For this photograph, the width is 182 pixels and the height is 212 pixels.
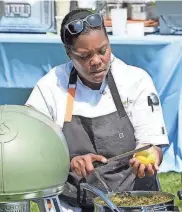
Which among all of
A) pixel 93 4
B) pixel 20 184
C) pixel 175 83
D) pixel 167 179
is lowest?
pixel 167 179

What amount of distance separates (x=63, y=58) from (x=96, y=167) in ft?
9.07

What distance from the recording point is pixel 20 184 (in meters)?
1.96

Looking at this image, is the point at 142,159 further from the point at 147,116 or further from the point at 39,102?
the point at 39,102

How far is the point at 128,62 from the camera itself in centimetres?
576

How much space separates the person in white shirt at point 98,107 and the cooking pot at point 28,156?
1.00m

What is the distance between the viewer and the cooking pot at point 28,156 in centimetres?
194

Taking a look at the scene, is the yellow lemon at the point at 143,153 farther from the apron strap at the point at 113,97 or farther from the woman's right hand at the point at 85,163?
the apron strap at the point at 113,97

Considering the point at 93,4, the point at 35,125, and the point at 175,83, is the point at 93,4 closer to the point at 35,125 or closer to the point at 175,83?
the point at 175,83

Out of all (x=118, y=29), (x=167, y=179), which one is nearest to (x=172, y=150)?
(x=167, y=179)

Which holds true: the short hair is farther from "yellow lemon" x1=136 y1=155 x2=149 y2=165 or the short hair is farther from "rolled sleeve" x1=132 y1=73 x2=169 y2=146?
"yellow lemon" x1=136 y1=155 x2=149 y2=165

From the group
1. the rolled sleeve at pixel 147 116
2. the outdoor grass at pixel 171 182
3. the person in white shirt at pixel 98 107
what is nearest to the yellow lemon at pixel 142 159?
the person in white shirt at pixel 98 107

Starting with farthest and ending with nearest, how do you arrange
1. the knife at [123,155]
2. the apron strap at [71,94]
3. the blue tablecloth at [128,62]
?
the blue tablecloth at [128,62]
the apron strap at [71,94]
the knife at [123,155]

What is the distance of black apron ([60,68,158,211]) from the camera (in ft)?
10.4

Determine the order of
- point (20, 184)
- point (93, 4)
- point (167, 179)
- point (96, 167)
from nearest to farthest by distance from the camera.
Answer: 1. point (20, 184)
2. point (96, 167)
3. point (167, 179)
4. point (93, 4)
